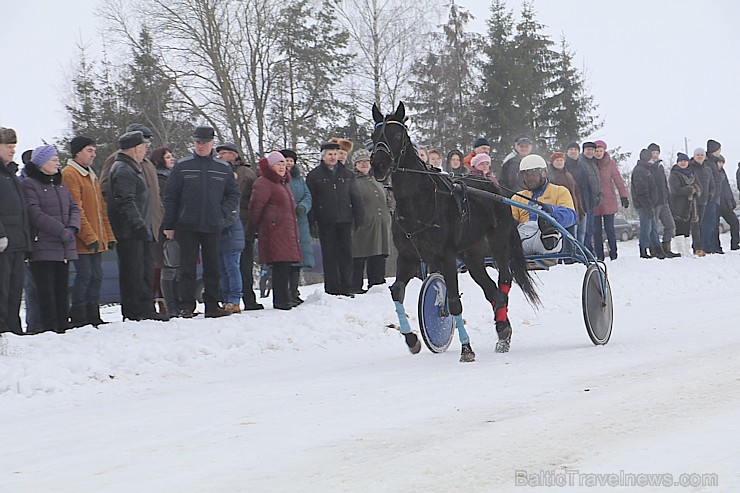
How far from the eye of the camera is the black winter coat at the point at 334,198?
11912mm

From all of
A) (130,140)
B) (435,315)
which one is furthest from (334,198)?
(435,315)

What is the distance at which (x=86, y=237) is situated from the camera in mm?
9109

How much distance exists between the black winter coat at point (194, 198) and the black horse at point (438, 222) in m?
2.32

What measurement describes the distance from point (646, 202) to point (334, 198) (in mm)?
8249

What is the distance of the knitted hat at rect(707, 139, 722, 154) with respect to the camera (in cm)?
2010

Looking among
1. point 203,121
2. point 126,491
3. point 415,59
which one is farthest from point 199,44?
point 126,491

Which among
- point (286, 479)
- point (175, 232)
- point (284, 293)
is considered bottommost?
point (286, 479)

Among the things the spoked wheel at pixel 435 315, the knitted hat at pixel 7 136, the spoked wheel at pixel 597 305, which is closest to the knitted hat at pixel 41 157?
the knitted hat at pixel 7 136

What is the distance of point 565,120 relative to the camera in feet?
134

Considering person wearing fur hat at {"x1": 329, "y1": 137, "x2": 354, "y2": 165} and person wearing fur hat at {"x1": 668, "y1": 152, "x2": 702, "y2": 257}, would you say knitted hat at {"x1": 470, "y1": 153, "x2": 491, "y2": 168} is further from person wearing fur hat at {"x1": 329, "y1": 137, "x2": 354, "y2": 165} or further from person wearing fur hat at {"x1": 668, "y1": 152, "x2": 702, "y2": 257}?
person wearing fur hat at {"x1": 668, "y1": 152, "x2": 702, "y2": 257}

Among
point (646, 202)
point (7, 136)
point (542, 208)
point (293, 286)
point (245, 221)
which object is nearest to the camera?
point (7, 136)

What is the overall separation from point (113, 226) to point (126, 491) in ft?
18.9

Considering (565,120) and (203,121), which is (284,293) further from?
(565,120)

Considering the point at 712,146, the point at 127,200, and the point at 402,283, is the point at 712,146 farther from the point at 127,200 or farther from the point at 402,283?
the point at 127,200
